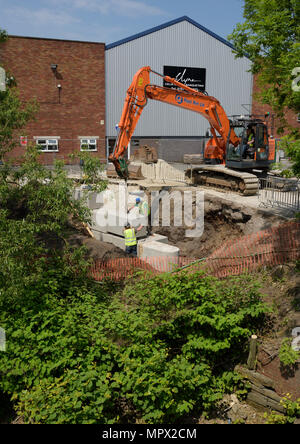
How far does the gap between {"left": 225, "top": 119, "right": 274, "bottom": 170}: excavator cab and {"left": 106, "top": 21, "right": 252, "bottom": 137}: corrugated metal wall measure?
1390cm

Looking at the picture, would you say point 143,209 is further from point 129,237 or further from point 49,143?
point 49,143

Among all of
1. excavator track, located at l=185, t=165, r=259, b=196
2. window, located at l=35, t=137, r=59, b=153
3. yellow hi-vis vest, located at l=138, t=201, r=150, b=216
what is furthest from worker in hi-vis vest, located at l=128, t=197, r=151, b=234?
window, located at l=35, t=137, r=59, b=153

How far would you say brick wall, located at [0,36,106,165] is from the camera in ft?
85.9

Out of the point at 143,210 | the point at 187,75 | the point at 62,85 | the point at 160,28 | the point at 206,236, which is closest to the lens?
the point at 143,210

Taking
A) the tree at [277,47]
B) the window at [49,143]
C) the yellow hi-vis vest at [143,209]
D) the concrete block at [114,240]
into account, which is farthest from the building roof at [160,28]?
the tree at [277,47]

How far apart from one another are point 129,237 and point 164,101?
6711 millimetres

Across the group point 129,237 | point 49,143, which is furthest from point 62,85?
point 129,237

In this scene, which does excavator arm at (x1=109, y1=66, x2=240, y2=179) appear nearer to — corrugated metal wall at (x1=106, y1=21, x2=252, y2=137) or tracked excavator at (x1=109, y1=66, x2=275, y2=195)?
tracked excavator at (x1=109, y1=66, x2=275, y2=195)

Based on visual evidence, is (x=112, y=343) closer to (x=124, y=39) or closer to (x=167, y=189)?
(x=167, y=189)

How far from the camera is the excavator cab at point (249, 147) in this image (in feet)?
55.6

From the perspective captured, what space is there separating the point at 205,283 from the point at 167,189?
9.77 meters

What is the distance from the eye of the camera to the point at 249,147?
17375mm

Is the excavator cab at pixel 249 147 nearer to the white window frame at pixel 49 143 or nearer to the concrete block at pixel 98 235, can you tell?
the concrete block at pixel 98 235
